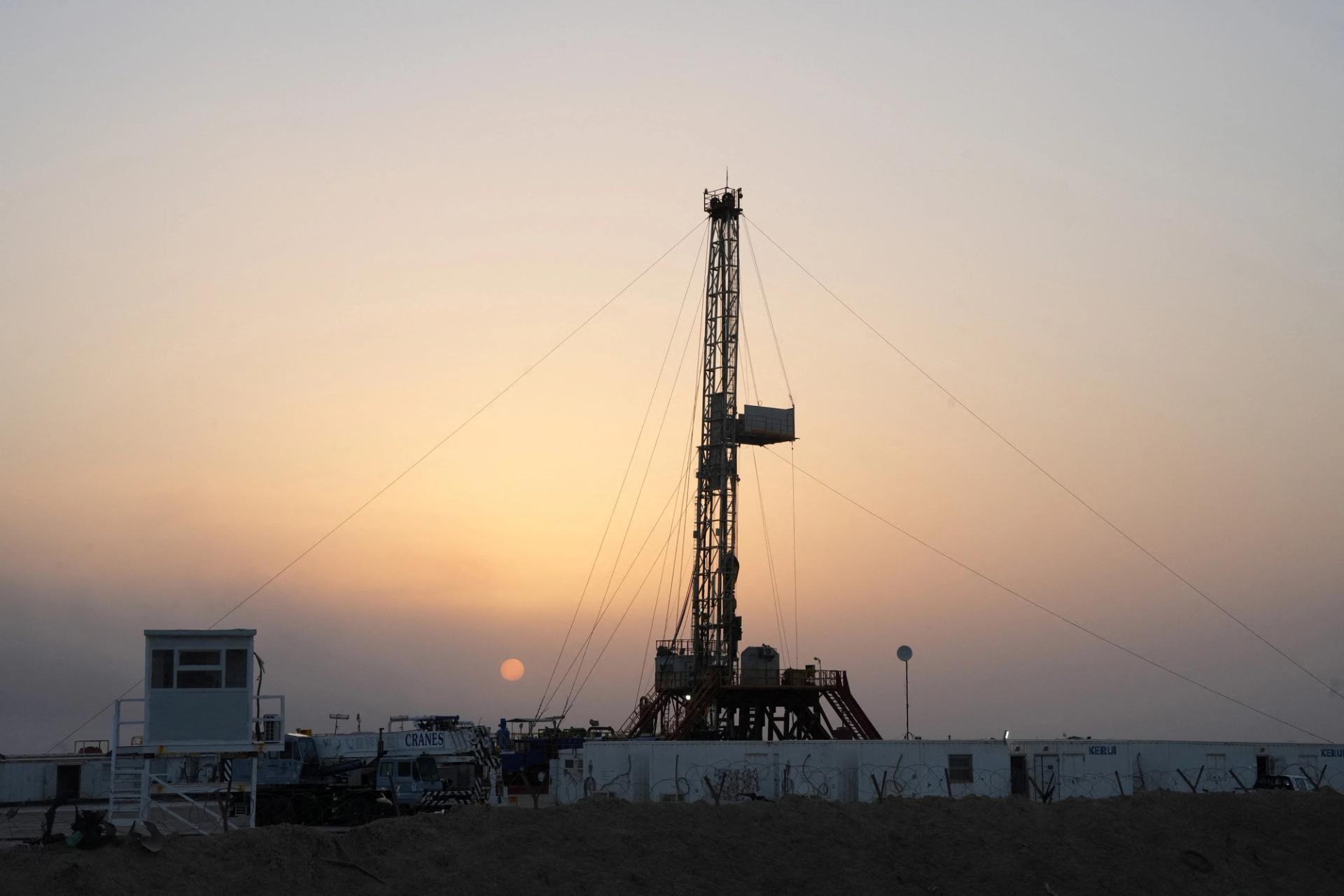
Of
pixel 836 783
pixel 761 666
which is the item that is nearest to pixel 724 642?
pixel 761 666

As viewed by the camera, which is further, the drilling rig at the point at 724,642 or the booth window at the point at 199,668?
the drilling rig at the point at 724,642

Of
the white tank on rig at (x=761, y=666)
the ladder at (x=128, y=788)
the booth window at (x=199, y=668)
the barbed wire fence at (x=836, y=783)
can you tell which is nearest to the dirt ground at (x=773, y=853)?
the ladder at (x=128, y=788)

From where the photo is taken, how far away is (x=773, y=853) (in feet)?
111

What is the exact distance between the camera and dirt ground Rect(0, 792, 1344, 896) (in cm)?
2955

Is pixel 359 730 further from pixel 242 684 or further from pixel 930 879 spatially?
pixel 930 879

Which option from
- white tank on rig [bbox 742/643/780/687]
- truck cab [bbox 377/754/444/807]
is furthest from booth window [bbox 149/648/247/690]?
white tank on rig [bbox 742/643/780/687]

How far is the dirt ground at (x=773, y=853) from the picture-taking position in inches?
1163

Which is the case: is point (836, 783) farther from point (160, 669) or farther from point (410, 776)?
point (160, 669)

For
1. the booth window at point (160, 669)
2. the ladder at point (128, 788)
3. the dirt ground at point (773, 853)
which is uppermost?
the booth window at point (160, 669)

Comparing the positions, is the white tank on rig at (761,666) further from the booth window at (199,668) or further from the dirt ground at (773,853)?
the booth window at (199,668)

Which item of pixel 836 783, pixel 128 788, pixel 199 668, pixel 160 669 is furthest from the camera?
pixel 836 783

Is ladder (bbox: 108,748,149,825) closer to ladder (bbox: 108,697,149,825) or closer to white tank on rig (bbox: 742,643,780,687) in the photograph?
ladder (bbox: 108,697,149,825)

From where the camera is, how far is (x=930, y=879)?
112 feet

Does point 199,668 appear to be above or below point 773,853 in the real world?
above
